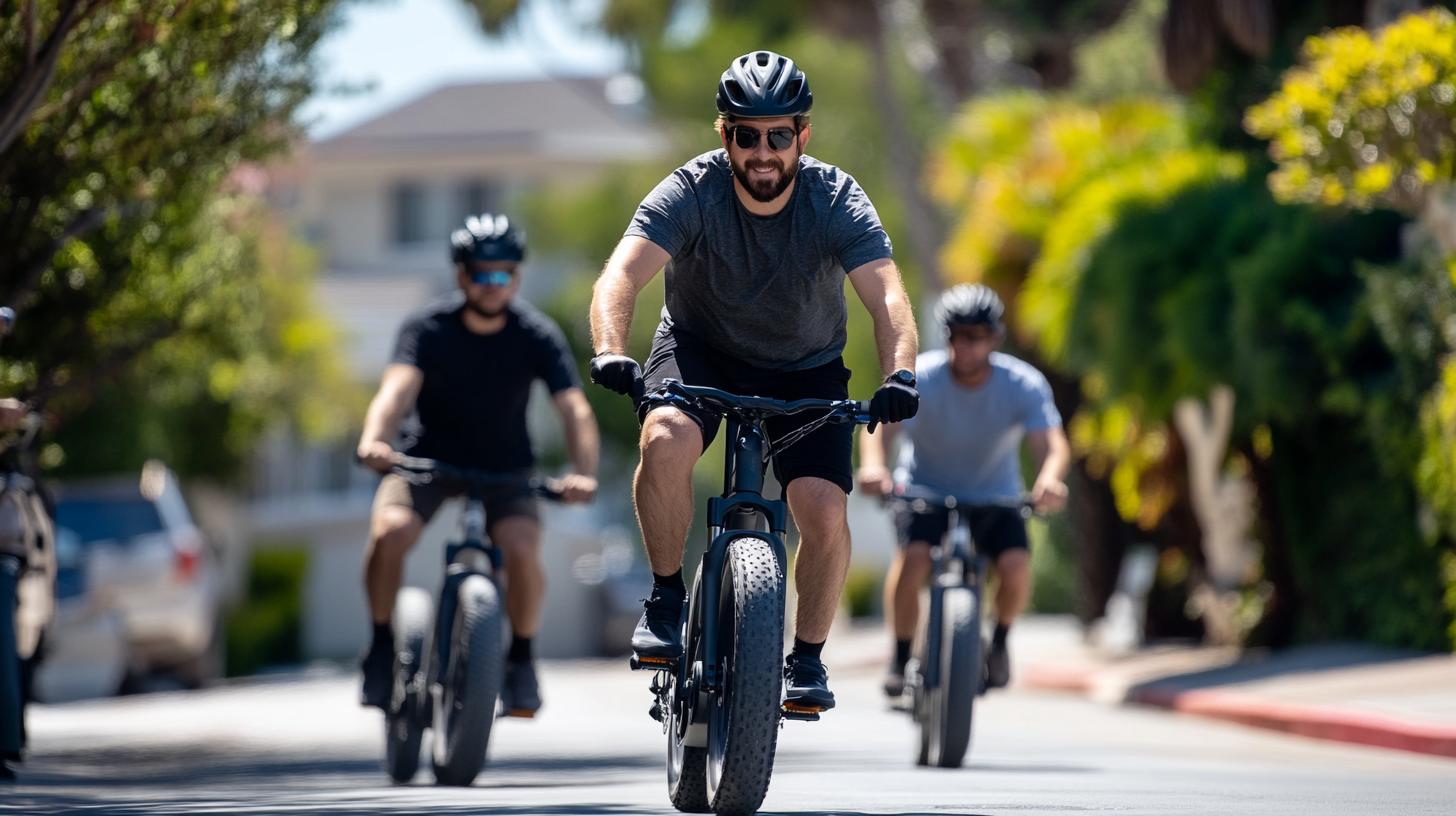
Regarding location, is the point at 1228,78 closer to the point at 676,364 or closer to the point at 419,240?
the point at 676,364

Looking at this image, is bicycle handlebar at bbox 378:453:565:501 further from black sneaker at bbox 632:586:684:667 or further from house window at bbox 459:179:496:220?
house window at bbox 459:179:496:220

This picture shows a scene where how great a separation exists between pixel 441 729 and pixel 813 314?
110 inches

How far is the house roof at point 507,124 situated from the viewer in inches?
1962

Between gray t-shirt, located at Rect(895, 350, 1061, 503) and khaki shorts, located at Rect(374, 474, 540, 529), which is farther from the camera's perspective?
gray t-shirt, located at Rect(895, 350, 1061, 503)

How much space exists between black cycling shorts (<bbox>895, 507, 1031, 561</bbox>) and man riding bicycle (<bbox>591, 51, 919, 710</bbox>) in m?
3.58

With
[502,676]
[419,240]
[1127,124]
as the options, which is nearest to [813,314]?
[502,676]

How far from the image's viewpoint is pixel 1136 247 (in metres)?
17.9

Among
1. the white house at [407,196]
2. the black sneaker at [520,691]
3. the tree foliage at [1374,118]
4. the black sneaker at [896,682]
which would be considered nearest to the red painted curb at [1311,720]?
the black sneaker at [896,682]

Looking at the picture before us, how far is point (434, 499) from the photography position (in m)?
9.45

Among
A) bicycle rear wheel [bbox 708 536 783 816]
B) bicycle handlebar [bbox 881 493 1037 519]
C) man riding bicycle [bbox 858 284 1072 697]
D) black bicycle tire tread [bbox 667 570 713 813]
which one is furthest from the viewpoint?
man riding bicycle [bbox 858 284 1072 697]

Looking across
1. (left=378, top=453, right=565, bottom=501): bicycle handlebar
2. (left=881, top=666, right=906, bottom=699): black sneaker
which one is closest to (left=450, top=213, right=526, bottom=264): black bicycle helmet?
(left=378, top=453, right=565, bottom=501): bicycle handlebar

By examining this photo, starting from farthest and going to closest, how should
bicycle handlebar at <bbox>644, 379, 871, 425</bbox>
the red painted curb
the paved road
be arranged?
1. the red painted curb
2. the paved road
3. bicycle handlebar at <bbox>644, 379, 871, 425</bbox>

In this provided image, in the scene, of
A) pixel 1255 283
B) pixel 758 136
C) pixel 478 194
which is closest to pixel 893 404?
pixel 758 136

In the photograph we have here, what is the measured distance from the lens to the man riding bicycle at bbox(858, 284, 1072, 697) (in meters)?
10.5
